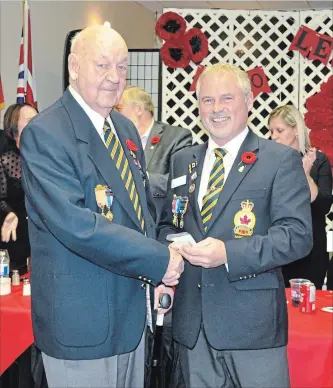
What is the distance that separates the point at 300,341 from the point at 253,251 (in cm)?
58

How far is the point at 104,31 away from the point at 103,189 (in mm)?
461

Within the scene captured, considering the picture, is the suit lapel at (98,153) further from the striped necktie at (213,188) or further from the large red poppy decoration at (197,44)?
the large red poppy decoration at (197,44)

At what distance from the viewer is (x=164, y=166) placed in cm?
358

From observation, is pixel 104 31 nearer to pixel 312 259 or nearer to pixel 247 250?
pixel 247 250

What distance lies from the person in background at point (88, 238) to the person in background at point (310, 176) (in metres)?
2.12

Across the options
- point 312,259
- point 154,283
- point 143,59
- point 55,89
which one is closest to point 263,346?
point 154,283

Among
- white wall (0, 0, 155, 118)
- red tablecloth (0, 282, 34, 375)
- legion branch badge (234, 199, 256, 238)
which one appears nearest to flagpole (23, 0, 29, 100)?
white wall (0, 0, 155, 118)

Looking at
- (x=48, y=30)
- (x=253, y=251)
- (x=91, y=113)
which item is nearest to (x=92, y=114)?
(x=91, y=113)

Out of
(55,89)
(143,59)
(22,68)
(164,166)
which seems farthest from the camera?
(143,59)

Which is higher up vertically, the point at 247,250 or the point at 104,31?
the point at 104,31

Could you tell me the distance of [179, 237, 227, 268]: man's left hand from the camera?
1933mm

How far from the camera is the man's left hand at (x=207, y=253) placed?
1933 millimetres

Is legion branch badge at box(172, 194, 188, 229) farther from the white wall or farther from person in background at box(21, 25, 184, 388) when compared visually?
the white wall

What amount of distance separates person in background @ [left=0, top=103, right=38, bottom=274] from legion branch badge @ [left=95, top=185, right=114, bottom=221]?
169cm
